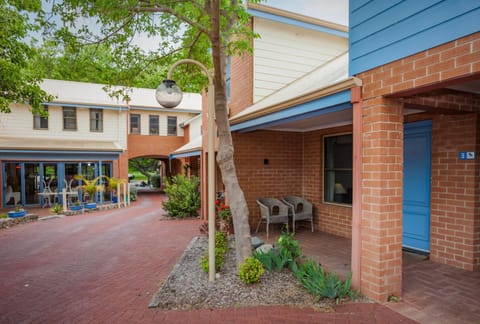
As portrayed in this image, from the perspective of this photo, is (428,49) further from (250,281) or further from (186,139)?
(186,139)

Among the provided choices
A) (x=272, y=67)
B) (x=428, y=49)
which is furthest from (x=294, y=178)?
(x=428, y=49)

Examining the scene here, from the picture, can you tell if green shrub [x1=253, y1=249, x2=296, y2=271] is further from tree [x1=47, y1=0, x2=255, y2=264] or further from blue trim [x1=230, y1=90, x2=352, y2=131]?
blue trim [x1=230, y1=90, x2=352, y2=131]

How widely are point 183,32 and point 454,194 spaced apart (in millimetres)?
6203

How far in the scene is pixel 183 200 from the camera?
10.8 meters

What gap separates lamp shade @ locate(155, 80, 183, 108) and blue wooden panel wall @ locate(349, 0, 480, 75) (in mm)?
2389

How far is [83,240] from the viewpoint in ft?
25.1

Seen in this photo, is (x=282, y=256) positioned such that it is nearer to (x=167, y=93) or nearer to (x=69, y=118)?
(x=167, y=93)

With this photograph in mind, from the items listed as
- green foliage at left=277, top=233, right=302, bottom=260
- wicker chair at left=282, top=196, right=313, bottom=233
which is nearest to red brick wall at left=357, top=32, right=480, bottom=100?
green foliage at left=277, top=233, right=302, bottom=260

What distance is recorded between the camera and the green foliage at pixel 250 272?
4.09m

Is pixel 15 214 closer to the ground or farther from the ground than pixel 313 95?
closer to the ground

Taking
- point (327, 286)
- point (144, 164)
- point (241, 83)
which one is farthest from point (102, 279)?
point (144, 164)

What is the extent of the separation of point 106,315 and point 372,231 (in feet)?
11.3

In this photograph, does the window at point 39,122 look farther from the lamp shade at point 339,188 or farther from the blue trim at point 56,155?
the lamp shade at point 339,188

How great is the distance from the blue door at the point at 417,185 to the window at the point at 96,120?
Answer: 16.5m
